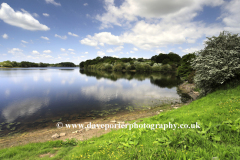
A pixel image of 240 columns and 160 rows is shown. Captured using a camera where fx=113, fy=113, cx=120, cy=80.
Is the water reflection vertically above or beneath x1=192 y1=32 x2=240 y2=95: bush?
beneath

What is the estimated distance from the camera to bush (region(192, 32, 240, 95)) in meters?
15.8

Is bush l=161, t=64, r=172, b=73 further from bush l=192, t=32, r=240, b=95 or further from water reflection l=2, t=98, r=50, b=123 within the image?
water reflection l=2, t=98, r=50, b=123

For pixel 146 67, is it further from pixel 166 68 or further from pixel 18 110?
pixel 18 110

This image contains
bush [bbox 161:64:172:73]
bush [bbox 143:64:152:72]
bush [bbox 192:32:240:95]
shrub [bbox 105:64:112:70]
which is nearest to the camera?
bush [bbox 192:32:240:95]

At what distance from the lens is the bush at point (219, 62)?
623 inches

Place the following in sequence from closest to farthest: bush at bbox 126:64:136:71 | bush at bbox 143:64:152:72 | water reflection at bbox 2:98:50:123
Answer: water reflection at bbox 2:98:50:123 → bush at bbox 143:64:152:72 → bush at bbox 126:64:136:71

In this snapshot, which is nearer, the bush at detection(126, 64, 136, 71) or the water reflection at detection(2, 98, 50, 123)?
the water reflection at detection(2, 98, 50, 123)

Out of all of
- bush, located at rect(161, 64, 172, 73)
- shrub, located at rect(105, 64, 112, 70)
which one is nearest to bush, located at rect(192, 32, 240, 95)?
bush, located at rect(161, 64, 172, 73)

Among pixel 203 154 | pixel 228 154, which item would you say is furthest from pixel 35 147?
pixel 228 154

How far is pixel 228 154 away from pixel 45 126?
713 inches

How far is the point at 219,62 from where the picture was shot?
647 inches

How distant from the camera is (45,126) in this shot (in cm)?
1516

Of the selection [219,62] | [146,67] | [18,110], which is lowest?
[18,110]

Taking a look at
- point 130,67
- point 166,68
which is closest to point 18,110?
point 166,68
